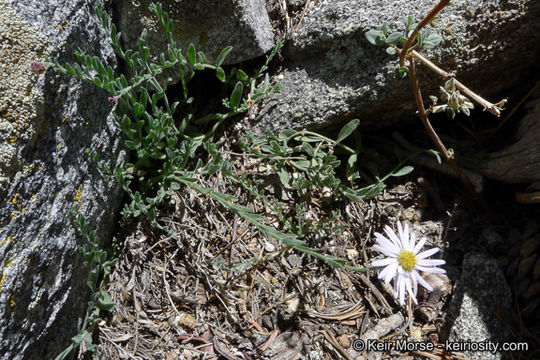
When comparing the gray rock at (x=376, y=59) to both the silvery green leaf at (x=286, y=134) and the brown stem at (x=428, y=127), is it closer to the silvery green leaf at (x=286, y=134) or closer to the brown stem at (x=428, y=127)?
the silvery green leaf at (x=286, y=134)

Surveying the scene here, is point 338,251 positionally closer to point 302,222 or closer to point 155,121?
point 302,222

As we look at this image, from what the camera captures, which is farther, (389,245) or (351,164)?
(351,164)

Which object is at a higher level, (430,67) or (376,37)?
(376,37)

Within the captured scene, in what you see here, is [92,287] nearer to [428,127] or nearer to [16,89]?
[16,89]

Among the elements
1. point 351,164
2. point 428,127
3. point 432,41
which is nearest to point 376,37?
point 432,41

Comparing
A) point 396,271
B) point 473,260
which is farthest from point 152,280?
point 473,260

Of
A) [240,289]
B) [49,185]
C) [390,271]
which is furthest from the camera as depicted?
[240,289]
